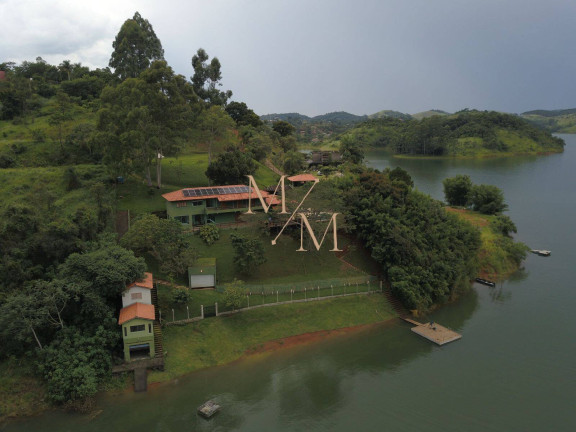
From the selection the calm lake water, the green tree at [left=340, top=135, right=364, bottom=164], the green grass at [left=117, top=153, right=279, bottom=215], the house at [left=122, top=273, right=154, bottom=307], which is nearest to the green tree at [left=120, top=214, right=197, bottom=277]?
the house at [left=122, top=273, right=154, bottom=307]

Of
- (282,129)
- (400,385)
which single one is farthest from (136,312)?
(282,129)

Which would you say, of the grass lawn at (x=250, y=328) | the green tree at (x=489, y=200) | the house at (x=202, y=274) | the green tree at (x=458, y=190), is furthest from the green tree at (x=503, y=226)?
the house at (x=202, y=274)

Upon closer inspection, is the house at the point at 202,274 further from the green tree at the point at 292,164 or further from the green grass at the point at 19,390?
the green tree at the point at 292,164

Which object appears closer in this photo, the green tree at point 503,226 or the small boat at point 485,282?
the small boat at point 485,282

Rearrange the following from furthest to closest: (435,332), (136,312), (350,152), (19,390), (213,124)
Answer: (350,152) < (213,124) < (435,332) < (136,312) < (19,390)

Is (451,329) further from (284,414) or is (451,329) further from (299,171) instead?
(299,171)

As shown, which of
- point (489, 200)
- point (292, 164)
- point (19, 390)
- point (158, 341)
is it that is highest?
point (292, 164)

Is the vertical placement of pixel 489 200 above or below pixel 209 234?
above

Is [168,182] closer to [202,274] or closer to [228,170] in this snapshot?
[228,170]
